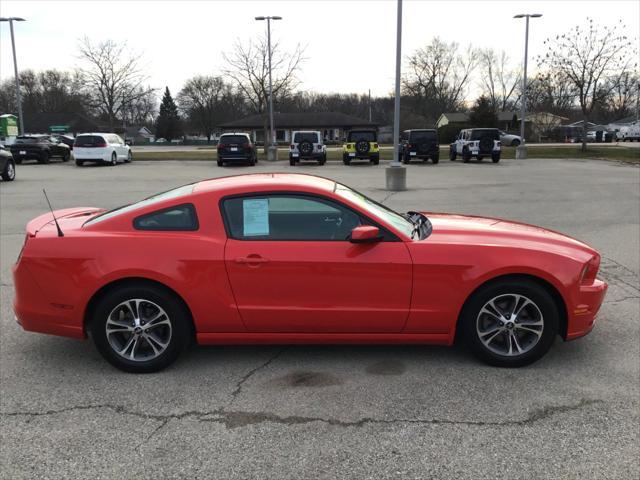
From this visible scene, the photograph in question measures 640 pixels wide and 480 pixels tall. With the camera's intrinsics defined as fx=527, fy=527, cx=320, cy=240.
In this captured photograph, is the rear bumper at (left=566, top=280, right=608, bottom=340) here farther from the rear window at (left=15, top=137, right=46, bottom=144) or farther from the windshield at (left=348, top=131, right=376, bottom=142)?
the rear window at (left=15, top=137, right=46, bottom=144)

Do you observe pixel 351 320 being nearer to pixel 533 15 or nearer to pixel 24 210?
pixel 24 210

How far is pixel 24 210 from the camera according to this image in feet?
40.2

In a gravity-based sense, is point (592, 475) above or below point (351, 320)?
below

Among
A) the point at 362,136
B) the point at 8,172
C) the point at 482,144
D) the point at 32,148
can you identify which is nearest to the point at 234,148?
the point at 362,136

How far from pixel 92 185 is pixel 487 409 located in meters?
17.7

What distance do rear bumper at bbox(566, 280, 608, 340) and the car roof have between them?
2013mm

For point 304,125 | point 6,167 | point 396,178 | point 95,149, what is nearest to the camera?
point 396,178

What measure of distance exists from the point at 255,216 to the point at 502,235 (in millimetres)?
1883

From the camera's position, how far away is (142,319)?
3816 millimetres

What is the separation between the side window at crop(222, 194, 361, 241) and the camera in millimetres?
3834

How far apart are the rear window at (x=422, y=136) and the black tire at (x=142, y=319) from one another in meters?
26.6

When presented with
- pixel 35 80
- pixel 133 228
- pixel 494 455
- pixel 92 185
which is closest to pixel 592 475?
pixel 494 455

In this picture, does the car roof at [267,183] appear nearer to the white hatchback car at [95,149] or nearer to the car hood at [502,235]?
the car hood at [502,235]

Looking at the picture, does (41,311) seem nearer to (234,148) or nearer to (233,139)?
(234,148)
